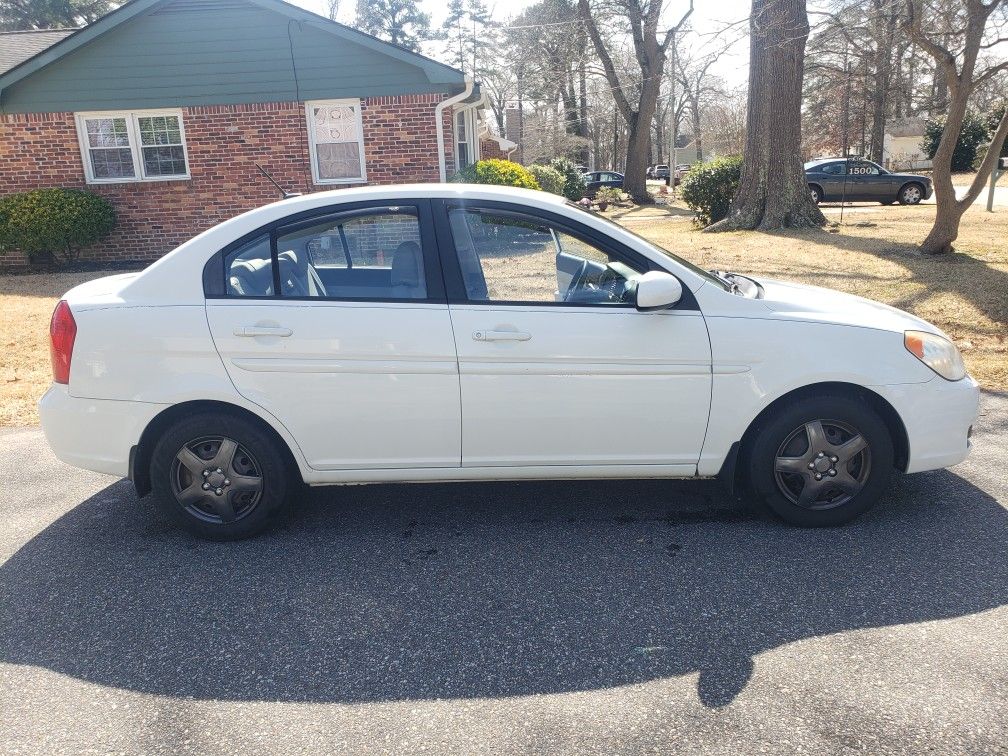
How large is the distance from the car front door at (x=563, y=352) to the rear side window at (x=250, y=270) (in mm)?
840

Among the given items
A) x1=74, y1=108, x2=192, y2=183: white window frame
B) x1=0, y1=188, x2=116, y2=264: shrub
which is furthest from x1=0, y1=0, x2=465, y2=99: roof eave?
x1=0, y1=188, x2=116, y2=264: shrub

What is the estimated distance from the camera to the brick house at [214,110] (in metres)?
14.4

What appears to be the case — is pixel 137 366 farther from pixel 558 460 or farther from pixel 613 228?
pixel 613 228

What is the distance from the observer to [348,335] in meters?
3.75

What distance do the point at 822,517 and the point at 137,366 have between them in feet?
10.9

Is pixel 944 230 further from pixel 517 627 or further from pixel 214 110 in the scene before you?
pixel 214 110

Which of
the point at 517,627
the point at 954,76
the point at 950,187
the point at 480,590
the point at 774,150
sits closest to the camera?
the point at 517,627

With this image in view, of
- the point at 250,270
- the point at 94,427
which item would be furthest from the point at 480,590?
the point at 94,427

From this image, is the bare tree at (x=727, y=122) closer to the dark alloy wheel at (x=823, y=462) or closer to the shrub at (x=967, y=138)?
the shrub at (x=967, y=138)

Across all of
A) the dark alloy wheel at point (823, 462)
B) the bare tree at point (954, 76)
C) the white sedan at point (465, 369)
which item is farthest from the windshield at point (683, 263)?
the bare tree at point (954, 76)

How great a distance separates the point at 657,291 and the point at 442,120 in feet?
39.5

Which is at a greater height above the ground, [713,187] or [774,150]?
[774,150]

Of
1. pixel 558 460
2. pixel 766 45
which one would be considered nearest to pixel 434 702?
pixel 558 460

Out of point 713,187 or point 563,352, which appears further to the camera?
point 713,187
